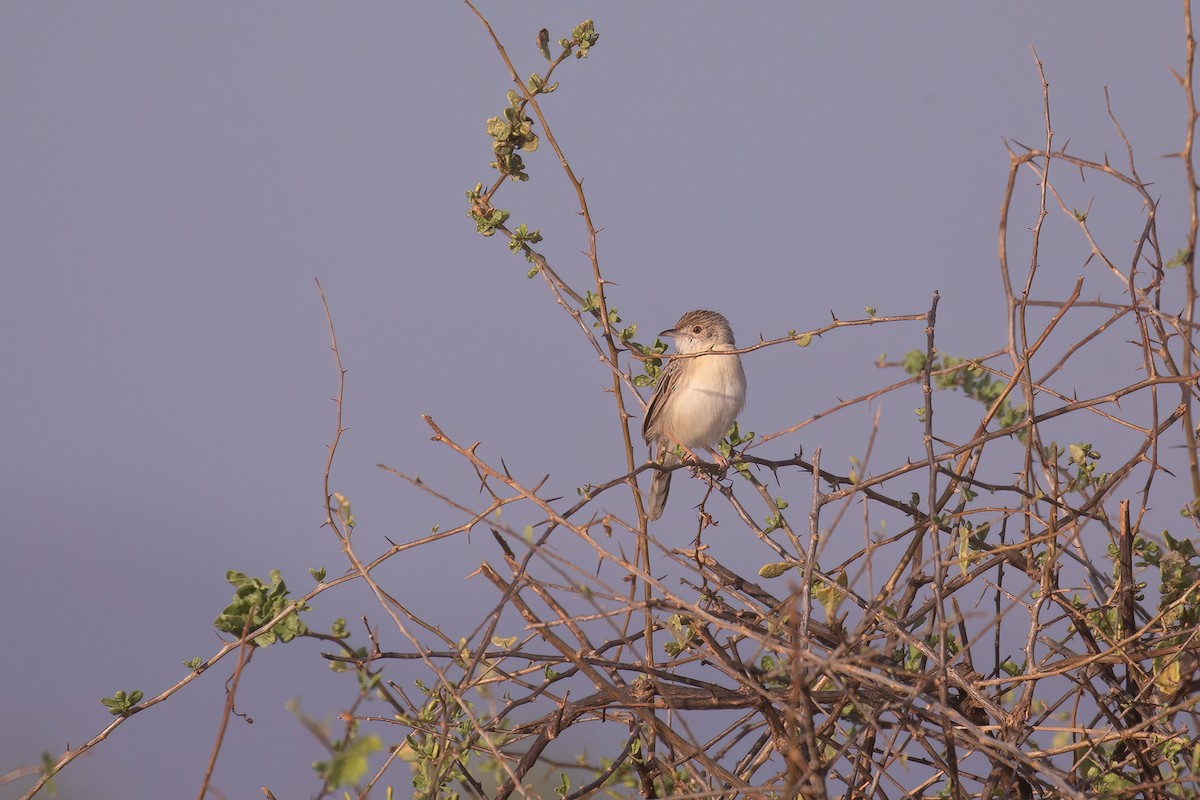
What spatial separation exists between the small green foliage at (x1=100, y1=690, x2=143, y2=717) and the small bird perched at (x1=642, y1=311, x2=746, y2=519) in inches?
153

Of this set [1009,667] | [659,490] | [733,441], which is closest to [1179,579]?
[1009,667]

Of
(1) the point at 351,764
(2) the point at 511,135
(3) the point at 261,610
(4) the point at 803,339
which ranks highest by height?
(2) the point at 511,135

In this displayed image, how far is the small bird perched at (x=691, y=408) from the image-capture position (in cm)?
666

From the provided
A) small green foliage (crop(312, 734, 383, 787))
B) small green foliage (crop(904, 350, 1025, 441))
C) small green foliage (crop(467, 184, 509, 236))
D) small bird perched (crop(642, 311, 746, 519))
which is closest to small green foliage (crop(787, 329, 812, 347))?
small green foliage (crop(904, 350, 1025, 441))

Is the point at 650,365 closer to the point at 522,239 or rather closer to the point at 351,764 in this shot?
the point at 522,239

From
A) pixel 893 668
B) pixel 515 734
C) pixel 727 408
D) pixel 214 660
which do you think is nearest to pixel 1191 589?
pixel 893 668

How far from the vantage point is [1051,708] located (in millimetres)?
2910

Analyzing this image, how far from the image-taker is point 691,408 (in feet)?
22.0

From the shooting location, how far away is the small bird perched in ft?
21.9

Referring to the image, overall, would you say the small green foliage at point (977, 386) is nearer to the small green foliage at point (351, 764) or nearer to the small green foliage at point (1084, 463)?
the small green foliage at point (1084, 463)

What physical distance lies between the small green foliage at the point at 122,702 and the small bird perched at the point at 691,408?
12.8 feet

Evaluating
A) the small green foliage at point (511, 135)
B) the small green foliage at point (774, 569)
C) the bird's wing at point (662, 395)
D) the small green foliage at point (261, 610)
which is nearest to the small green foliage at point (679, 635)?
the small green foliage at point (774, 569)

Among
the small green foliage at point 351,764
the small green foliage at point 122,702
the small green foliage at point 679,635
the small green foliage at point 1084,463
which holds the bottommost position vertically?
the small green foliage at point 351,764

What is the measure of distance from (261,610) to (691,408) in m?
4.22
